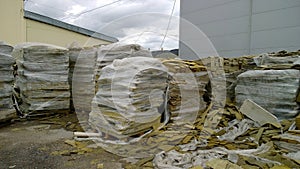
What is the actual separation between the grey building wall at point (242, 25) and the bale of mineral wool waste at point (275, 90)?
8.11ft

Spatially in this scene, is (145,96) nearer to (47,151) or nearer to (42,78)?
(47,151)

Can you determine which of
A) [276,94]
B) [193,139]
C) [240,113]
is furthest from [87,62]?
[276,94]

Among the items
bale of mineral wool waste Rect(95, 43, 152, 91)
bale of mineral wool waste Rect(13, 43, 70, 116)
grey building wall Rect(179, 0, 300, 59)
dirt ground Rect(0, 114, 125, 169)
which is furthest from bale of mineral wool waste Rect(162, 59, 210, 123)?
grey building wall Rect(179, 0, 300, 59)

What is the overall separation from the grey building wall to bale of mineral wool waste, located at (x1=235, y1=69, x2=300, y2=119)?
2.47 metres

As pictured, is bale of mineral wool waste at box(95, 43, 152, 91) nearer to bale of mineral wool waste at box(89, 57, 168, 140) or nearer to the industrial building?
bale of mineral wool waste at box(89, 57, 168, 140)

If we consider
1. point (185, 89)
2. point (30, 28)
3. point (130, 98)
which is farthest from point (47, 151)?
point (30, 28)

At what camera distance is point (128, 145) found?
2.35 m

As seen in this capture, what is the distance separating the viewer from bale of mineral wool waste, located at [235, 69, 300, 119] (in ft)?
8.07

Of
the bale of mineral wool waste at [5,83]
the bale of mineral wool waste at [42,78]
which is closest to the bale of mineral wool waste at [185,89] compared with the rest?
the bale of mineral wool waste at [42,78]

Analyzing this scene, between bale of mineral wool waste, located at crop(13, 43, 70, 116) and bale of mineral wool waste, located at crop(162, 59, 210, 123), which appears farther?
bale of mineral wool waste, located at crop(13, 43, 70, 116)

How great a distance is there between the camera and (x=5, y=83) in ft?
10.9

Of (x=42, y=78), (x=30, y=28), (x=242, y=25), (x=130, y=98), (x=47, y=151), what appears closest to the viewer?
(x=47, y=151)

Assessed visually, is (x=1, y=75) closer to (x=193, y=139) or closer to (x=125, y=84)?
(x=125, y=84)

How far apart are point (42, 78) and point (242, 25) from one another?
4675 millimetres
